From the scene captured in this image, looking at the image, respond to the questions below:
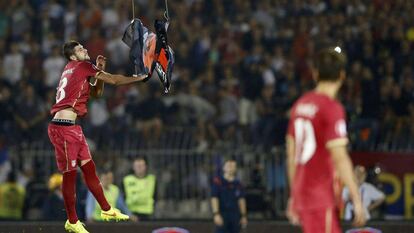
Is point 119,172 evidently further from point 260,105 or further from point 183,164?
point 260,105

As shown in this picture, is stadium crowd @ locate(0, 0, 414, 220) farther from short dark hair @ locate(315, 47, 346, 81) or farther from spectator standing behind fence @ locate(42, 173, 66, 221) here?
short dark hair @ locate(315, 47, 346, 81)

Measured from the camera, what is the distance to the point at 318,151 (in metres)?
8.53

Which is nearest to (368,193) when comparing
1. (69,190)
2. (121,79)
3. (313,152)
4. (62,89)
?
(69,190)

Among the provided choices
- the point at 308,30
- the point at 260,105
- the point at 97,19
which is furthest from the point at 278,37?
the point at 97,19

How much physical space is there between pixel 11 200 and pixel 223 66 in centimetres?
479

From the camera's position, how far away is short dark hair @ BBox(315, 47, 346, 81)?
336 inches

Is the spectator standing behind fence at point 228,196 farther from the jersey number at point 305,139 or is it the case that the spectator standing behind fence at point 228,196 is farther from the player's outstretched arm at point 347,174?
the player's outstretched arm at point 347,174

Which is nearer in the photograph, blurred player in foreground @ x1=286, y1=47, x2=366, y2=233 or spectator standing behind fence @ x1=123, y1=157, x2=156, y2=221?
blurred player in foreground @ x1=286, y1=47, x2=366, y2=233

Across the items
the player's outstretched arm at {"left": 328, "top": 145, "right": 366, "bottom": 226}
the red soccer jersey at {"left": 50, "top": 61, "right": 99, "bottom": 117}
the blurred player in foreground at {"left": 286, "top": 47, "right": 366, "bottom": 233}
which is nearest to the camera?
the player's outstretched arm at {"left": 328, "top": 145, "right": 366, "bottom": 226}

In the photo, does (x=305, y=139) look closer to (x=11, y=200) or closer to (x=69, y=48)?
(x=69, y=48)

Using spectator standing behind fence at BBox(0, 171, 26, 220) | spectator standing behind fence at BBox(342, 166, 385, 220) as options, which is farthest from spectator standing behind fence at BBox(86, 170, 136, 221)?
spectator standing behind fence at BBox(342, 166, 385, 220)

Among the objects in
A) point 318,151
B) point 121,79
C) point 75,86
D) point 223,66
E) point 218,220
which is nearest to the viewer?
point 318,151

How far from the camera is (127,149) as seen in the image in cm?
1939

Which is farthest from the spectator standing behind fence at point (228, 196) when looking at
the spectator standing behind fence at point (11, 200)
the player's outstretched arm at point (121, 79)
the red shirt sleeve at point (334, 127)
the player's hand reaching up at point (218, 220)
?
the red shirt sleeve at point (334, 127)
